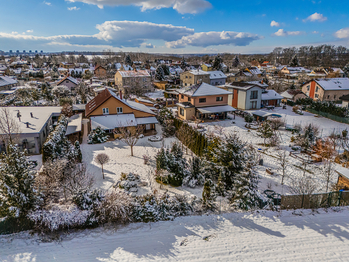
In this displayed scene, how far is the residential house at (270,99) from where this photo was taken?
45.5 m

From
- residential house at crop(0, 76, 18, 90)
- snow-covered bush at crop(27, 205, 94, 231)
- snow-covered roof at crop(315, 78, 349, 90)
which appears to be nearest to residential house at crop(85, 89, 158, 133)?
snow-covered bush at crop(27, 205, 94, 231)

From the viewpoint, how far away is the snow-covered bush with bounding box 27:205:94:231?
1184 centimetres

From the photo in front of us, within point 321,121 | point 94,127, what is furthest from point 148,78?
point 321,121

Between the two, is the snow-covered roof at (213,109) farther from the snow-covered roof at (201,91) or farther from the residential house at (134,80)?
the residential house at (134,80)

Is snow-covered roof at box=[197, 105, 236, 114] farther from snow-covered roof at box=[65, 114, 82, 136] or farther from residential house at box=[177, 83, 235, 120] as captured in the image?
snow-covered roof at box=[65, 114, 82, 136]

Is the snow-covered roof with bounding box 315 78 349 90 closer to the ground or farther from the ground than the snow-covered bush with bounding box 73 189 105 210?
farther from the ground

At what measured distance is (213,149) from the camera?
17.9 meters

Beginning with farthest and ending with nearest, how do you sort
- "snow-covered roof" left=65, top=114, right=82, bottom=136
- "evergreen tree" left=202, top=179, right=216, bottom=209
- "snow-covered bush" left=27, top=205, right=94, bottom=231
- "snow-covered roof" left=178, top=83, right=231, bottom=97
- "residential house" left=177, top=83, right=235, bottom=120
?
"snow-covered roof" left=178, top=83, right=231, bottom=97, "residential house" left=177, top=83, right=235, bottom=120, "snow-covered roof" left=65, top=114, right=82, bottom=136, "evergreen tree" left=202, top=179, right=216, bottom=209, "snow-covered bush" left=27, top=205, right=94, bottom=231

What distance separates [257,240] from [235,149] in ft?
19.7

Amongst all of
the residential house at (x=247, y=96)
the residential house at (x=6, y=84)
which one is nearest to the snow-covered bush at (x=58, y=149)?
the residential house at (x=247, y=96)

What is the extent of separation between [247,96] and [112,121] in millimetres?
26263

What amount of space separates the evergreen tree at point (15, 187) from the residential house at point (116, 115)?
50.7 ft

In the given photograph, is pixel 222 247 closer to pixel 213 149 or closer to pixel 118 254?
pixel 118 254

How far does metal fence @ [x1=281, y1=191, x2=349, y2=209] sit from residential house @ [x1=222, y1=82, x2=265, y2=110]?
29826mm
